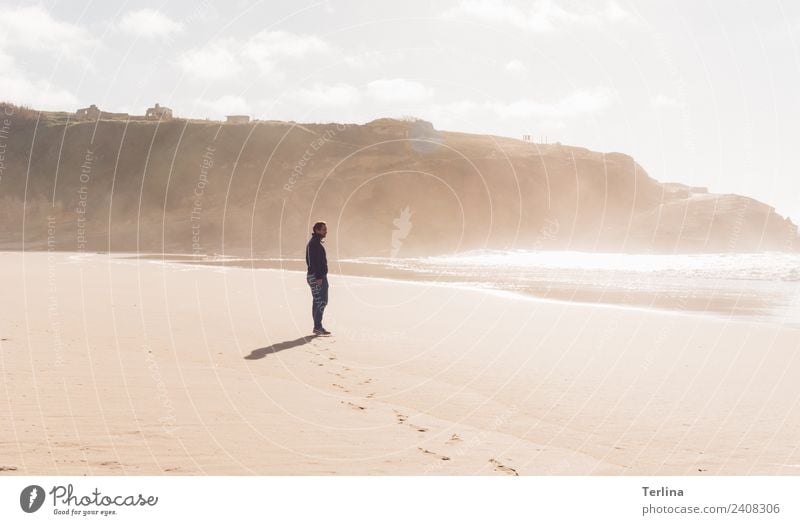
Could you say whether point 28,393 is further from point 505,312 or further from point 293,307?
point 505,312

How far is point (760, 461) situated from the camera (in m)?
6.79

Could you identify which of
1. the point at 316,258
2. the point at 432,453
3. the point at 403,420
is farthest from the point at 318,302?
the point at 432,453

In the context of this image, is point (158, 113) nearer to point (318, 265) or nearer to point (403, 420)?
point (318, 265)

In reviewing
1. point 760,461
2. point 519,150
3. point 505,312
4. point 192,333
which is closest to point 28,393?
point 192,333

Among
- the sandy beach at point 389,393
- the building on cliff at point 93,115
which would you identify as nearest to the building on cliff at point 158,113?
the building on cliff at point 93,115

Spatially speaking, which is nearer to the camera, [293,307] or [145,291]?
[293,307]

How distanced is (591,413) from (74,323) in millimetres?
10362

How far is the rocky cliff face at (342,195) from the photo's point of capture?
85.8m

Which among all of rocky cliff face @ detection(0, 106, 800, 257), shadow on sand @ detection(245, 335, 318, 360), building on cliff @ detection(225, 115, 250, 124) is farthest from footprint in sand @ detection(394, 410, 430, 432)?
building on cliff @ detection(225, 115, 250, 124)

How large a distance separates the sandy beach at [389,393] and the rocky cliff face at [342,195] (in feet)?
206

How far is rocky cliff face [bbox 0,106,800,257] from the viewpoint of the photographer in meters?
85.8

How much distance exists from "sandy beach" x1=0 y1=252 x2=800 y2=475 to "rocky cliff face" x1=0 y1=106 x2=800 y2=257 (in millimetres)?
62650

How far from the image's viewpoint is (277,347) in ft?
43.8

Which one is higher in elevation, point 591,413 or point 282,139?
point 282,139
